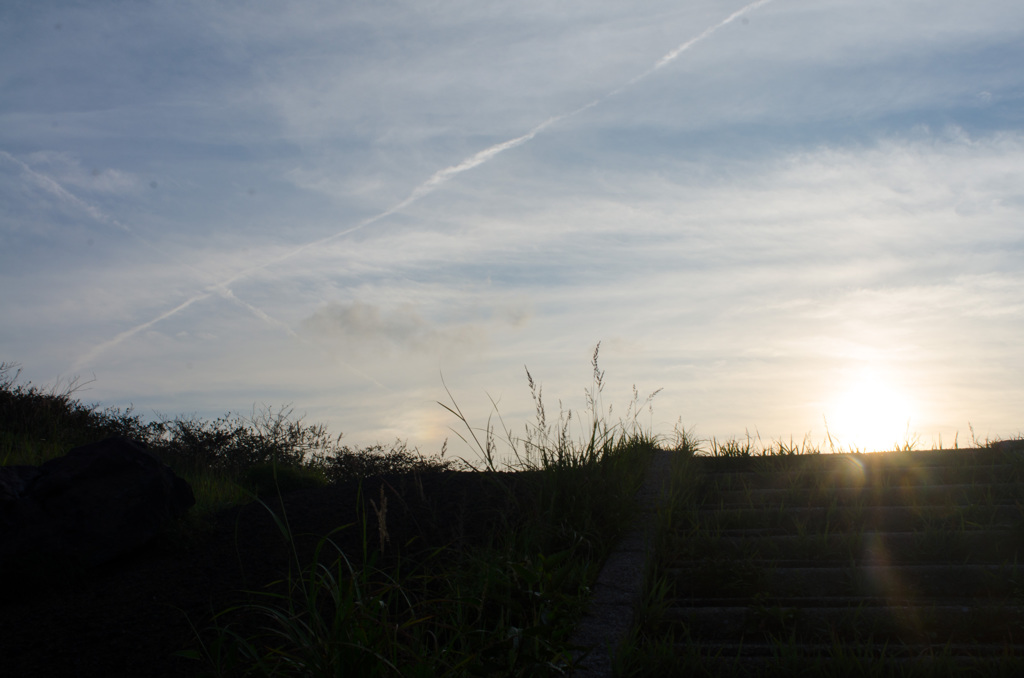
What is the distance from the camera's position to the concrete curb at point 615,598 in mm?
3102

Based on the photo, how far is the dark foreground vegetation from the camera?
104 inches

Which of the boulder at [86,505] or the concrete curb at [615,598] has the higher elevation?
the boulder at [86,505]

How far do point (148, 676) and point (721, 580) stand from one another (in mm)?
2918

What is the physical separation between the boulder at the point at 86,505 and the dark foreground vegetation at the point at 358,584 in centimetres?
15

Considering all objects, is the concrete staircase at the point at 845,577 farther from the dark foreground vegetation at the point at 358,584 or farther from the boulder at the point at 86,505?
the boulder at the point at 86,505

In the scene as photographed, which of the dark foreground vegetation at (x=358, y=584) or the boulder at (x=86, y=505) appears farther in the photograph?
the boulder at (x=86, y=505)

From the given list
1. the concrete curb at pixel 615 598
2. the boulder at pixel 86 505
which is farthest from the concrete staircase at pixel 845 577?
the boulder at pixel 86 505

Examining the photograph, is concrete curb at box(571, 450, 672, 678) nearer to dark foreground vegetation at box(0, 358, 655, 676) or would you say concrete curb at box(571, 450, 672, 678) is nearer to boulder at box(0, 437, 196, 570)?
dark foreground vegetation at box(0, 358, 655, 676)

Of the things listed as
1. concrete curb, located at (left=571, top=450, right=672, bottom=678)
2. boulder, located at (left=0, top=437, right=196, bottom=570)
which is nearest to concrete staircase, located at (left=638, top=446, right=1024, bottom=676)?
concrete curb, located at (left=571, top=450, right=672, bottom=678)

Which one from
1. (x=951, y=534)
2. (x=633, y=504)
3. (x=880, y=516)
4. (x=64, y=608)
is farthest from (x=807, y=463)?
(x=64, y=608)

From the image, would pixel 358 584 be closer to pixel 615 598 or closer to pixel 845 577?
pixel 615 598

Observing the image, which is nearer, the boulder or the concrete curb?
the concrete curb

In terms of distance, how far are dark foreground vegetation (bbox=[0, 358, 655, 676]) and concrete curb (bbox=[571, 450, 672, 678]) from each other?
85mm

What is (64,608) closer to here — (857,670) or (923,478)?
(857,670)
